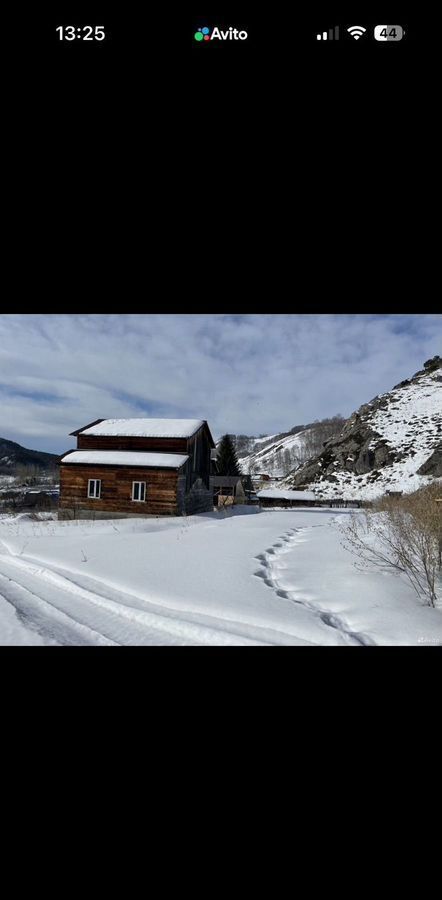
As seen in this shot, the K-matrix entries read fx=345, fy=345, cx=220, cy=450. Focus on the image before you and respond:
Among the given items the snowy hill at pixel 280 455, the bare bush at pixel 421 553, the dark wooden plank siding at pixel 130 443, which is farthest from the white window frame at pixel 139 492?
the snowy hill at pixel 280 455

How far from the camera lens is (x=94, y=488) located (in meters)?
17.8

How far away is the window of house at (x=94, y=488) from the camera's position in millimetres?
17703

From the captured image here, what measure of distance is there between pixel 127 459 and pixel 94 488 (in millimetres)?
2379

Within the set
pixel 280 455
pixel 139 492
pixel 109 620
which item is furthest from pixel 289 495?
pixel 109 620

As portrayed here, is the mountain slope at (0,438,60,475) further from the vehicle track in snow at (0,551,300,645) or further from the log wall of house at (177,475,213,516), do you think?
the vehicle track in snow at (0,551,300,645)

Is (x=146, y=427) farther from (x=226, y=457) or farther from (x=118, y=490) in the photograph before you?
(x=226, y=457)

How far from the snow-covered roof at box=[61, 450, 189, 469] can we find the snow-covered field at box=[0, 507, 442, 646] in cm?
1007
